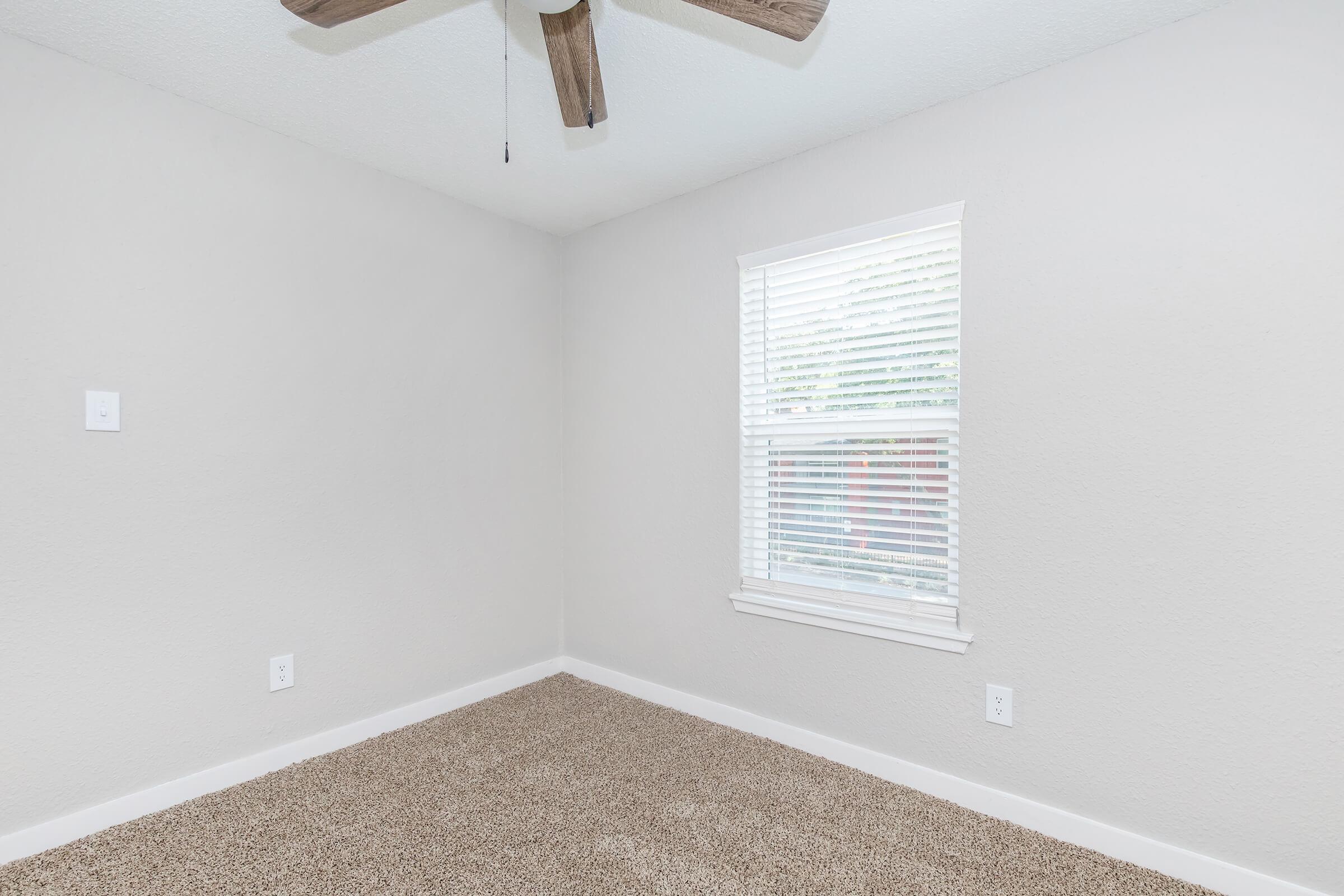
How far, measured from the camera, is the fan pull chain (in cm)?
151

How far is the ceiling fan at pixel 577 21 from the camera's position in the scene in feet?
4.49

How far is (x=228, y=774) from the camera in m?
2.23

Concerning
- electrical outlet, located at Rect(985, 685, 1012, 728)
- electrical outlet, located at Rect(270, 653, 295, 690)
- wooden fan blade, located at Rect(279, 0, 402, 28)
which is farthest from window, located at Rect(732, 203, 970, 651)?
electrical outlet, located at Rect(270, 653, 295, 690)

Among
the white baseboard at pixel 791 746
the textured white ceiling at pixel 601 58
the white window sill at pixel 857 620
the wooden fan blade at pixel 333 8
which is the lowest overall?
the white baseboard at pixel 791 746

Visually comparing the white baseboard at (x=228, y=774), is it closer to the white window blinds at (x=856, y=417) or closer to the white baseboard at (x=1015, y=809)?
the white baseboard at (x=1015, y=809)

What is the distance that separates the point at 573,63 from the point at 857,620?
2.01 metres

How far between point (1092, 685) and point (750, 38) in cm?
215

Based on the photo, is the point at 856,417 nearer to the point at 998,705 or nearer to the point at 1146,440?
the point at 1146,440

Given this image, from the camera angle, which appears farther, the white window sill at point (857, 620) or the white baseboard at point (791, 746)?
the white window sill at point (857, 620)

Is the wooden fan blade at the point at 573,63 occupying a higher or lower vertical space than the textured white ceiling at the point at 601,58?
lower

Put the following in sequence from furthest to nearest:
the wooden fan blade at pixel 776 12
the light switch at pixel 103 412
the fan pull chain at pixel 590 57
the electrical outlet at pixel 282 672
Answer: the electrical outlet at pixel 282 672 → the light switch at pixel 103 412 → the fan pull chain at pixel 590 57 → the wooden fan blade at pixel 776 12

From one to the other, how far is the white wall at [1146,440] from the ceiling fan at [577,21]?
3.41 feet

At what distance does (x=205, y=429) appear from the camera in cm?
221

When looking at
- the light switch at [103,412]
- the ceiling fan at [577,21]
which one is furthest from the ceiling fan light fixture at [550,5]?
the light switch at [103,412]
